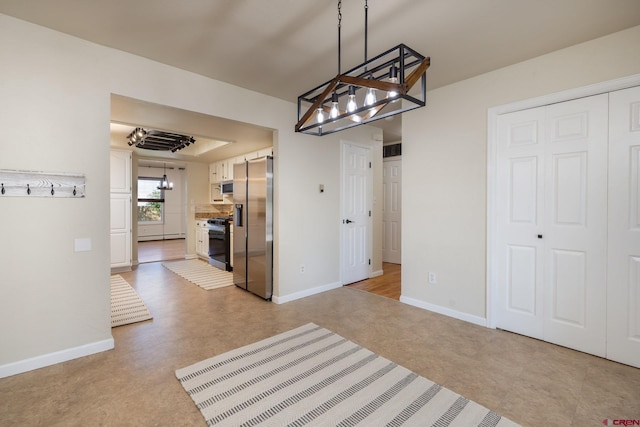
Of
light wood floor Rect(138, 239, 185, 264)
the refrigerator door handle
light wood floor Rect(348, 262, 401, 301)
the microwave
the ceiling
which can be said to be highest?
the ceiling

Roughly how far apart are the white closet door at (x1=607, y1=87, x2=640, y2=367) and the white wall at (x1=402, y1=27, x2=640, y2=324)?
0.41 meters

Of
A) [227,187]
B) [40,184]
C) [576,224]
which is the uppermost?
[227,187]

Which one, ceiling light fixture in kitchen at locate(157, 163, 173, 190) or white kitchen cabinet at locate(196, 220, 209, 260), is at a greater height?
ceiling light fixture in kitchen at locate(157, 163, 173, 190)

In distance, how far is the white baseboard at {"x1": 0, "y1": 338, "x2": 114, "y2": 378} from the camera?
214 cm

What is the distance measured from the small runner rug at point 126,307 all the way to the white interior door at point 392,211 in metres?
4.68

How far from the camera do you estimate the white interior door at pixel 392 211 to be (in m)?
6.25

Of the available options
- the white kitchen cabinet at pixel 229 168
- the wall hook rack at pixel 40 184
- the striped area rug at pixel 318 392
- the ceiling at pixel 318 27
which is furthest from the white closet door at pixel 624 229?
the white kitchen cabinet at pixel 229 168

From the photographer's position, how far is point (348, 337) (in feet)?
9.07

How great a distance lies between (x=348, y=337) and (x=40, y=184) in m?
2.90

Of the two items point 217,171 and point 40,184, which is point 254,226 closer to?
point 40,184

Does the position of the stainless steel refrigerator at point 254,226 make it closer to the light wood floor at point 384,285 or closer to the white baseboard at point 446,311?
the light wood floor at point 384,285

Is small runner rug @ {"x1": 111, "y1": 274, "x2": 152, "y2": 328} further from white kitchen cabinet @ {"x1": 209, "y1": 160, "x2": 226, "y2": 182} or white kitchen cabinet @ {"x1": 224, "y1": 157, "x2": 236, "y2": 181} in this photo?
white kitchen cabinet @ {"x1": 209, "y1": 160, "x2": 226, "y2": 182}

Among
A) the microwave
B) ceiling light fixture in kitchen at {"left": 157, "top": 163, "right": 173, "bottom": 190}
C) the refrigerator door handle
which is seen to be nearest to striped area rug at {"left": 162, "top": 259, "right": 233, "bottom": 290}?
the refrigerator door handle

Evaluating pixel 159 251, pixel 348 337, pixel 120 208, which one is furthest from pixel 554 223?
pixel 159 251
